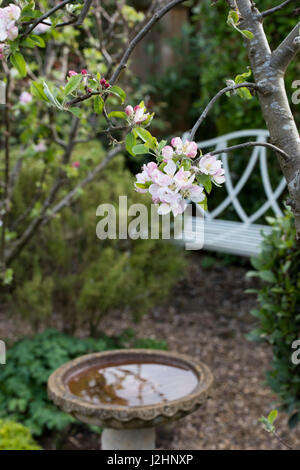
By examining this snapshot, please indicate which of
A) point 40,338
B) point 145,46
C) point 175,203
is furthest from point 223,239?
point 145,46

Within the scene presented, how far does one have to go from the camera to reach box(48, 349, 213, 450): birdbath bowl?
2.00m

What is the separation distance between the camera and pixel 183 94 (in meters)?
6.74

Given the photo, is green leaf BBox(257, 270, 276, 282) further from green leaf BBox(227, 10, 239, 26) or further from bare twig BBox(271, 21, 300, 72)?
green leaf BBox(227, 10, 239, 26)

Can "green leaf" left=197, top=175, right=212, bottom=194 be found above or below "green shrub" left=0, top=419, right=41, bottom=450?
above

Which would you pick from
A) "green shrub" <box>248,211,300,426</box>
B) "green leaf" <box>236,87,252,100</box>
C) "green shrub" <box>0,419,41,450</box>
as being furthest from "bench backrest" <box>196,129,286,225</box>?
"green leaf" <box>236,87,252,100</box>

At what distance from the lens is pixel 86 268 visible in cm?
355

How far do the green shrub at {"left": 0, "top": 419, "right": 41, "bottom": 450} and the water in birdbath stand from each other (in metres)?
0.36

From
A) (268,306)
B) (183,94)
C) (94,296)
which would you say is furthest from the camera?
(183,94)

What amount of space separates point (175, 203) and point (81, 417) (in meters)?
1.36

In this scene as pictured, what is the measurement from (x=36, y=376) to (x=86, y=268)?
34.2 inches

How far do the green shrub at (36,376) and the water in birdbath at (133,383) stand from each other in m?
0.52

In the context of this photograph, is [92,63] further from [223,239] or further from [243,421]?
[243,421]

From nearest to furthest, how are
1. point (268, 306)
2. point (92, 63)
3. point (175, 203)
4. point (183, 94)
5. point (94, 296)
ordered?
point (175, 203), point (268, 306), point (92, 63), point (94, 296), point (183, 94)

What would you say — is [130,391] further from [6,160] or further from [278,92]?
[278,92]
